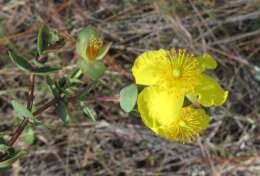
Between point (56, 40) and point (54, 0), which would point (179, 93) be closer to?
point (56, 40)

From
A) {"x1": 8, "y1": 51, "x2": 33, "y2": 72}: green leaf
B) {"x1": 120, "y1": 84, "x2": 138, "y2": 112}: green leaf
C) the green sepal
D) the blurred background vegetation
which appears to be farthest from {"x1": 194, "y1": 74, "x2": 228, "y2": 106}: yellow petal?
the blurred background vegetation

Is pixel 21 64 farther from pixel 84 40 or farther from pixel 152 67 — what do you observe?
pixel 152 67

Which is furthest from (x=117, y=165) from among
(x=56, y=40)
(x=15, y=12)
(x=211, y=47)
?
(x=56, y=40)

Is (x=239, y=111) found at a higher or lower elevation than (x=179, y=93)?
lower

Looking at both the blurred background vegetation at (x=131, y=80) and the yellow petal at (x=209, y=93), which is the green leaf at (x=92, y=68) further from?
the blurred background vegetation at (x=131, y=80)

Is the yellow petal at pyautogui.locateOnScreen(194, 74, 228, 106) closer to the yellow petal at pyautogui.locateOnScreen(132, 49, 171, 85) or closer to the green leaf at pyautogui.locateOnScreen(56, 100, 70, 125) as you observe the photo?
the yellow petal at pyautogui.locateOnScreen(132, 49, 171, 85)
